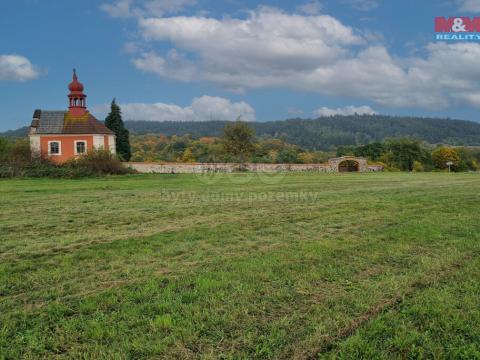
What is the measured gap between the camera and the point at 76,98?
36000 millimetres

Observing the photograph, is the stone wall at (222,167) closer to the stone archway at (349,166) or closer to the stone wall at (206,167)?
the stone wall at (206,167)

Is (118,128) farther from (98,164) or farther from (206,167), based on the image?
(98,164)

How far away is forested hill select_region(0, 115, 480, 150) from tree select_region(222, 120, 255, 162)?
89852 millimetres

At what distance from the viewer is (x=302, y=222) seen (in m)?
7.72

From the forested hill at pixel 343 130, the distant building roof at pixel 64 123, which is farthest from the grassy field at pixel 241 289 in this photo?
the forested hill at pixel 343 130

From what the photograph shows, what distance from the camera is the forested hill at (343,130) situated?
5509 inches

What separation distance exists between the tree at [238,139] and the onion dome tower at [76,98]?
14243 mm

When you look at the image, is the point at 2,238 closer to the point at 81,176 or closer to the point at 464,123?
the point at 81,176

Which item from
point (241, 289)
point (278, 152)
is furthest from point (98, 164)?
point (241, 289)

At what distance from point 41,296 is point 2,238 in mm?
3172

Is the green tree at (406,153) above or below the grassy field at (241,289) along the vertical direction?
above

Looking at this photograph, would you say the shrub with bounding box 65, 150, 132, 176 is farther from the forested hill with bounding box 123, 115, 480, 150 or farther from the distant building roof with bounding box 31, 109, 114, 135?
the forested hill with bounding box 123, 115, 480, 150

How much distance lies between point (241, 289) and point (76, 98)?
3658cm

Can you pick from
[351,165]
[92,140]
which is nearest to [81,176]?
[92,140]
